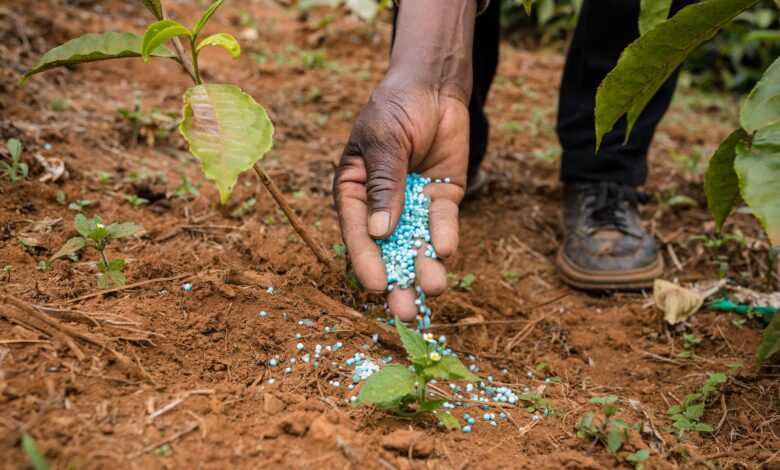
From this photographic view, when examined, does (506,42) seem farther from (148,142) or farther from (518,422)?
(518,422)

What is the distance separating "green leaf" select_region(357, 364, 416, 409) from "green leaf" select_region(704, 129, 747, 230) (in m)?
0.88

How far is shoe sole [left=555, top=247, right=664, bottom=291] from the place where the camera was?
226cm

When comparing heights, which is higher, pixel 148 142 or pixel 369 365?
pixel 148 142

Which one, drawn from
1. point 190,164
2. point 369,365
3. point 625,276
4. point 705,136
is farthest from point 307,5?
point 369,365

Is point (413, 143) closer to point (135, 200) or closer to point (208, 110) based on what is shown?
point (208, 110)

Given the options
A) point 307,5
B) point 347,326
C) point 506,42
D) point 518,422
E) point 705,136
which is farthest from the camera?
point 506,42

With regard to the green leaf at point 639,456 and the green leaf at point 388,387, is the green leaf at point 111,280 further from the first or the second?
the green leaf at point 639,456

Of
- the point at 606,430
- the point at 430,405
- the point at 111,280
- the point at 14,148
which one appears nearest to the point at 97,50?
the point at 111,280

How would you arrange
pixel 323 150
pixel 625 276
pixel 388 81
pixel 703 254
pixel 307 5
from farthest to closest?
1. pixel 307 5
2. pixel 323 150
3. pixel 703 254
4. pixel 625 276
5. pixel 388 81

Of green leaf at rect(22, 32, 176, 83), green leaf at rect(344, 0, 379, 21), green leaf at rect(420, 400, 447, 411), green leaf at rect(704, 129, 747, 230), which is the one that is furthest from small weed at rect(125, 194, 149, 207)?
green leaf at rect(344, 0, 379, 21)

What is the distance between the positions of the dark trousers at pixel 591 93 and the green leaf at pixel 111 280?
1457 millimetres

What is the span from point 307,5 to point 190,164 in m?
2.22

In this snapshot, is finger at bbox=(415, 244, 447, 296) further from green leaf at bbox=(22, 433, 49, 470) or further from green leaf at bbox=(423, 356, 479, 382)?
green leaf at bbox=(22, 433, 49, 470)

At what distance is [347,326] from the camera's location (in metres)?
1.66
